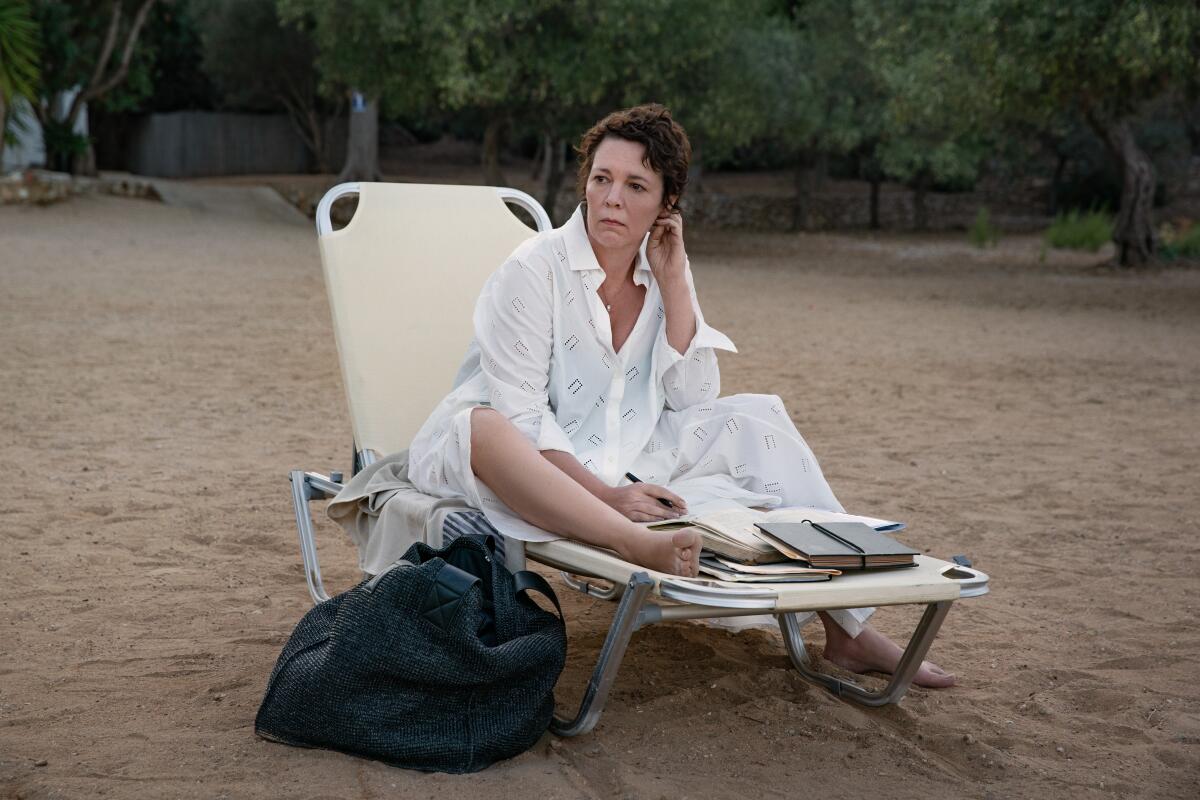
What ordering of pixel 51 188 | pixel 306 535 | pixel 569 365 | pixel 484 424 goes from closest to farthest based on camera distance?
pixel 484 424, pixel 569 365, pixel 306 535, pixel 51 188

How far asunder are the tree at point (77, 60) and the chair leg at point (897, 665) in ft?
59.3

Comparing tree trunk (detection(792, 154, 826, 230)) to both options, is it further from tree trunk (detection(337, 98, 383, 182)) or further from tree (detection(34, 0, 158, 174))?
tree (detection(34, 0, 158, 174))

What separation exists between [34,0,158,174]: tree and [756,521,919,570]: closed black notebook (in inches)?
722

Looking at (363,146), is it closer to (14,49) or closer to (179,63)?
(14,49)

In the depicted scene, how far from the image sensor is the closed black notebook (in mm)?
2615

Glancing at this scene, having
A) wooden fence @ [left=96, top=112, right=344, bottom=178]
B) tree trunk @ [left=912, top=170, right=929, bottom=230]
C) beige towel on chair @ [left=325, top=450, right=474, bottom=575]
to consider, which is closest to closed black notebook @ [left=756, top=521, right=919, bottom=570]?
beige towel on chair @ [left=325, top=450, right=474, bottom=575]

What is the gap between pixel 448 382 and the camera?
3.74m

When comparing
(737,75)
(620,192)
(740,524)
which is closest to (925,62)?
(737,75)

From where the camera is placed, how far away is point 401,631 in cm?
248

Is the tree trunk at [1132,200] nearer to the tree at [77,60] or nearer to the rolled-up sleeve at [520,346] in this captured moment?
the tree at [77,60]

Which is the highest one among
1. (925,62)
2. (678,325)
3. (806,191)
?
(925,62)

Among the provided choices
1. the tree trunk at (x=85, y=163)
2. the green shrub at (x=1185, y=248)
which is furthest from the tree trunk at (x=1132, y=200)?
the tree trunk at (x=85, y=163)

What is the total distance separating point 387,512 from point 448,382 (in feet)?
2.54

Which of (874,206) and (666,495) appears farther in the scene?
(874,206)
